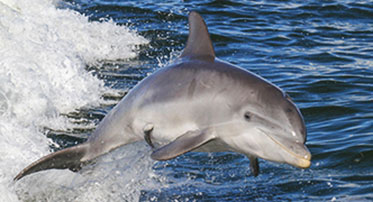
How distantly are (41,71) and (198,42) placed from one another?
6.96 metres

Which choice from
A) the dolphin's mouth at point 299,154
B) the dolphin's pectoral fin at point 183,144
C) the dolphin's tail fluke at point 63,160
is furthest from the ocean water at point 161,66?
the dolphin's mouth at point 299,154

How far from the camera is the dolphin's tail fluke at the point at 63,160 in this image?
6488mm

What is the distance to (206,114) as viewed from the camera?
5.60 metres

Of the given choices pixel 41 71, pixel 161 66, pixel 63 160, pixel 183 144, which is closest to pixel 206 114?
pixel 183 144

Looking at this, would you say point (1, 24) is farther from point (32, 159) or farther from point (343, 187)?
point (343, 187)

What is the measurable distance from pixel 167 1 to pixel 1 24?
24.4 feet

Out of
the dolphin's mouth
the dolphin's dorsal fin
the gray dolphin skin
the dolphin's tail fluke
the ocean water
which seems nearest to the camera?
the dolphin's mouth

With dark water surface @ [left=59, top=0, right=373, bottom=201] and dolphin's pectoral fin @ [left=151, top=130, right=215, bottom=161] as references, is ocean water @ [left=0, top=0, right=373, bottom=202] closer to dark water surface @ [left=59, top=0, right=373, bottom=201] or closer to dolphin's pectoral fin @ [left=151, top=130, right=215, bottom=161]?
dark water surface @ [left=59, top=0, right=373, bottom=201]

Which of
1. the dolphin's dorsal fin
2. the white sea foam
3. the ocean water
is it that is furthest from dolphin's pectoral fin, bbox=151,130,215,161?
the white sea foam

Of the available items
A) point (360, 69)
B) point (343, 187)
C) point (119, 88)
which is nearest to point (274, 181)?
point (343, 187)

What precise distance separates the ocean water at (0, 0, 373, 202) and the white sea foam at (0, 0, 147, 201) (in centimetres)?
3

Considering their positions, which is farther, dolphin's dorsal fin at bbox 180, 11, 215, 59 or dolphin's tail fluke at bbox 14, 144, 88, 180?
dolphin's tail fluke at bbox 14, 144, 88, 180

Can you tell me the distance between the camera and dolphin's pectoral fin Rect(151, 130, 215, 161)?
535 centimetres

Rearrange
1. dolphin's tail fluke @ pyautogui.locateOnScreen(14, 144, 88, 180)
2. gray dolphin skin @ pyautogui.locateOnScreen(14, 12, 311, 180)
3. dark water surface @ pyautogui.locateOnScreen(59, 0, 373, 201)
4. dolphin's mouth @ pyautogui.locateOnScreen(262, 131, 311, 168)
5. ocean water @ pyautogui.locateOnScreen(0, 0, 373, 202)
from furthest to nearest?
dark water surface @ pyautogui.locateOnScreen(59, 0, 373, 201) < ocean water @ pyautogui.locateOnScreen(0, 0, 373, 202) < dolphin's tail fluke @ pyautogui.locateOnScreen(14, 144, 88, 180) < gray dolphin skin @ pyautogui.locateOnScreen(14, 12, 311, 180) < dolphin's mouth @ pyautogui.locateOnScreen(262, 131, 311, 168)
